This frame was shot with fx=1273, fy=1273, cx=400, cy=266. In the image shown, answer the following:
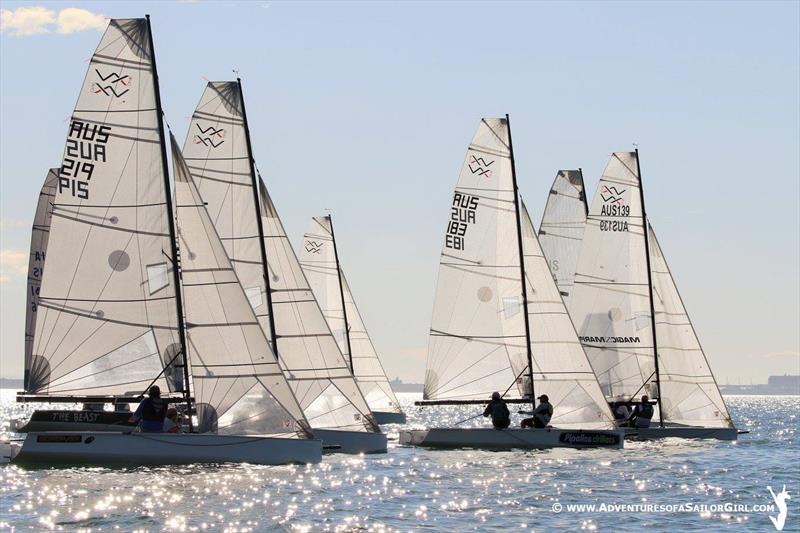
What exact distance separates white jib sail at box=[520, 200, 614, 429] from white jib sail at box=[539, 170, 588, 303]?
12647 millimetres

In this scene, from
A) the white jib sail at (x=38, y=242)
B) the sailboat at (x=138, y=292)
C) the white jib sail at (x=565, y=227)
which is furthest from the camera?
the white jib sail at (x=565, y=227)

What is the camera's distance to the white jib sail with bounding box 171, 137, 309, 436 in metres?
28.2

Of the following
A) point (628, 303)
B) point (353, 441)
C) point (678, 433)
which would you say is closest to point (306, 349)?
point (353, 441)

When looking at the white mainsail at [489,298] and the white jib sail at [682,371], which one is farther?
the white jib sail at [682,371]

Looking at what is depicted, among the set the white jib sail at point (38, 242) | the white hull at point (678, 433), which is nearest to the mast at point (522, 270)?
the white hull at point (678, 433)

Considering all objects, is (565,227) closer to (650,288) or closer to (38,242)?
(650,288)

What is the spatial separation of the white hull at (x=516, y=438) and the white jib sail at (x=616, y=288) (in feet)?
28.5

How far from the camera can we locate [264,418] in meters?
28.3

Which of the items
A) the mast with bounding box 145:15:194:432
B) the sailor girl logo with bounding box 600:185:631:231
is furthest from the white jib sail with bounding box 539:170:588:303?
the mast with bounding box 145:15:194:432

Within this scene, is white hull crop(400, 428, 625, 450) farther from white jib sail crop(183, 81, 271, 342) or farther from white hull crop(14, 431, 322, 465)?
white hull crop(14, 431, 322, 465)

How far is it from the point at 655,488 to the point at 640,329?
57.8 ft

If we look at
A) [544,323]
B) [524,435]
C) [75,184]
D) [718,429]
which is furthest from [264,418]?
[718,429]

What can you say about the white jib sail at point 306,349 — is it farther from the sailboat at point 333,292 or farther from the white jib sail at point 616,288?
the sailboat at point 333,292

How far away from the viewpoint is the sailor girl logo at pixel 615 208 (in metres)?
45.6
